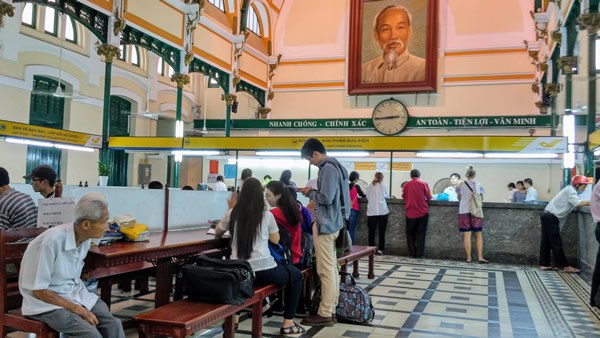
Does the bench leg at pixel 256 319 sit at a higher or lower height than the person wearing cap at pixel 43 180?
lower

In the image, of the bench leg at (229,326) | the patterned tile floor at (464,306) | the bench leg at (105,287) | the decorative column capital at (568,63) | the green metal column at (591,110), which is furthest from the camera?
the decorative column capital at (568,63)

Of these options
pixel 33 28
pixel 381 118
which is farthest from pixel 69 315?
pixel 381 118

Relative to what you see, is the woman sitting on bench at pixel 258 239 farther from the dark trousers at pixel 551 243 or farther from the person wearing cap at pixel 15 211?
the dark trousers at pixel 551 243

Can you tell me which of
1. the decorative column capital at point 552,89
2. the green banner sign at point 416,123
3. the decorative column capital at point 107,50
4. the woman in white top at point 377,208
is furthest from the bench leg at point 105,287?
the decorative column capital at point 552,89

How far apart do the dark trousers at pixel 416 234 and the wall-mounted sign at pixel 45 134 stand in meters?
6.92

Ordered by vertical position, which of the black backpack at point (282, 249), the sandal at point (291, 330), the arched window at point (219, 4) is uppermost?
the arched window at point (219, 4)

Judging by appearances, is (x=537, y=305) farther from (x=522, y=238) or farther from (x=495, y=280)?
(x=522, y=238)

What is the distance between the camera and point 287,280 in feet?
13.2

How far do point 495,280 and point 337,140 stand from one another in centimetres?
401

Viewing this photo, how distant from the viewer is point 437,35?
627 inches

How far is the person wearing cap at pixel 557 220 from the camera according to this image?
7262mm

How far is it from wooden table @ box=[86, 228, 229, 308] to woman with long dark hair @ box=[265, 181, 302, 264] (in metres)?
0.54

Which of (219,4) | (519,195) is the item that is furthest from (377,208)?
(219,4)

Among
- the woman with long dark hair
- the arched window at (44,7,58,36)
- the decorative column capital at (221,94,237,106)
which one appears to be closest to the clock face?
the decorative column capital at (221,94,237,106)
